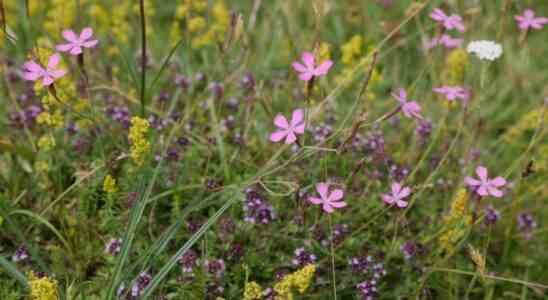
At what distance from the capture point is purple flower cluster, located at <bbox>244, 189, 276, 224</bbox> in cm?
192

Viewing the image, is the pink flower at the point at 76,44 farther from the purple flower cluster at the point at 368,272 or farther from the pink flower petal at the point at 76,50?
the purple flower cluster at the point at 368,272

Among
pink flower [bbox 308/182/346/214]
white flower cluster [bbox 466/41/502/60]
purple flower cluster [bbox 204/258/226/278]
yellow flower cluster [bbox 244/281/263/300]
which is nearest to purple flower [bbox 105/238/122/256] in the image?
purple flower cluster [bbox 204/258/226/278]

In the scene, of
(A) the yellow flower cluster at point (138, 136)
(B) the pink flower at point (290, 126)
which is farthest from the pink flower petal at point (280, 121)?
(A) the yellow flower cluster at point (138, 136)

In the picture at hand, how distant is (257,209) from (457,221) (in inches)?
24.7

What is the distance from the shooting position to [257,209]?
193 cm

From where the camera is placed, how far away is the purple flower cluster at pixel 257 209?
1916 mm

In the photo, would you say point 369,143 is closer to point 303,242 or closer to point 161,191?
point 303,242

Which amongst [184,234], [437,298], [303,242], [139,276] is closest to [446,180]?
[437,298]

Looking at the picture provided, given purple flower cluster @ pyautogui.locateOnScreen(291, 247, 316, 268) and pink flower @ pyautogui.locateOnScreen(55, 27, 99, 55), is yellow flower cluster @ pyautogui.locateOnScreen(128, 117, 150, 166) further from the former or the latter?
purple flower cluster @ pyautogui.locateOnScreen(291, 247, 316, 268)

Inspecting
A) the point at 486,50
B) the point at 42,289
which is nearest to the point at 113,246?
the point at 42,289

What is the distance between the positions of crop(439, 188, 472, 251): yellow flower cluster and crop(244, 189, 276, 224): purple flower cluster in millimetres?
548

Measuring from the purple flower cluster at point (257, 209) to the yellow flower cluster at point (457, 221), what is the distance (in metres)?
0.55

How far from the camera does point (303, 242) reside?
198 centimetres

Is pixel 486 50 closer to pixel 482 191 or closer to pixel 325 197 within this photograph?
pixel 482 191
